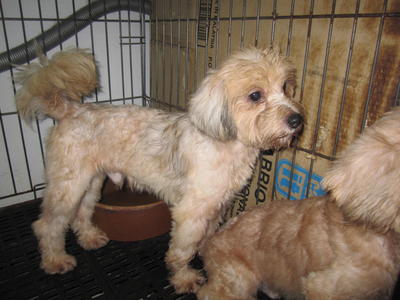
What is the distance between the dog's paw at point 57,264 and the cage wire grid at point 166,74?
0.20 feet

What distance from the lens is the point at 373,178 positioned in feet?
3.59

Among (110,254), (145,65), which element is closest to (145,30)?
(145,65)

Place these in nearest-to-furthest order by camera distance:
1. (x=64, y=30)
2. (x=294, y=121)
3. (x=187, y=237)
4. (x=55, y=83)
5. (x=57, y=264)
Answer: (x=294, y=121)
(x=187, y=237)
(x=55, y=83)
(x=57, y=264)
(x=64, y=30)

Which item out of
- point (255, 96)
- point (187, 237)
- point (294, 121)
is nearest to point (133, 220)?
point (187, 237)

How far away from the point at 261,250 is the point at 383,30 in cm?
151

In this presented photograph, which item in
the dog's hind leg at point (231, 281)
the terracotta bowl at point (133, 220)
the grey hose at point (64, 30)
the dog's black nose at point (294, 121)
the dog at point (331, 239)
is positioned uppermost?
the grey hose at point (64, 30)

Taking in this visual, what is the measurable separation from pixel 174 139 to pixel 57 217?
1249 mm

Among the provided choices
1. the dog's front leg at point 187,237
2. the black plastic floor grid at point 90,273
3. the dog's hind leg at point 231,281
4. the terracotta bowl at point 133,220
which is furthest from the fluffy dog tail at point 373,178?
the terracotta bowl at point 133,220

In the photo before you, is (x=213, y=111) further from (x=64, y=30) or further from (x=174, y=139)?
(x=64, y=30)

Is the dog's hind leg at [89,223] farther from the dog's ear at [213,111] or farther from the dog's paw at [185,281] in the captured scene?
the dog's ear at [213,111]

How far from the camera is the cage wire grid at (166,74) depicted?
1.96 meters

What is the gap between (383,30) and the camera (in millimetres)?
1752

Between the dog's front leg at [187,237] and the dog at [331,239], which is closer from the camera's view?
the dog at [331,239]

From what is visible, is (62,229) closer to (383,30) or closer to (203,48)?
(203,48)
